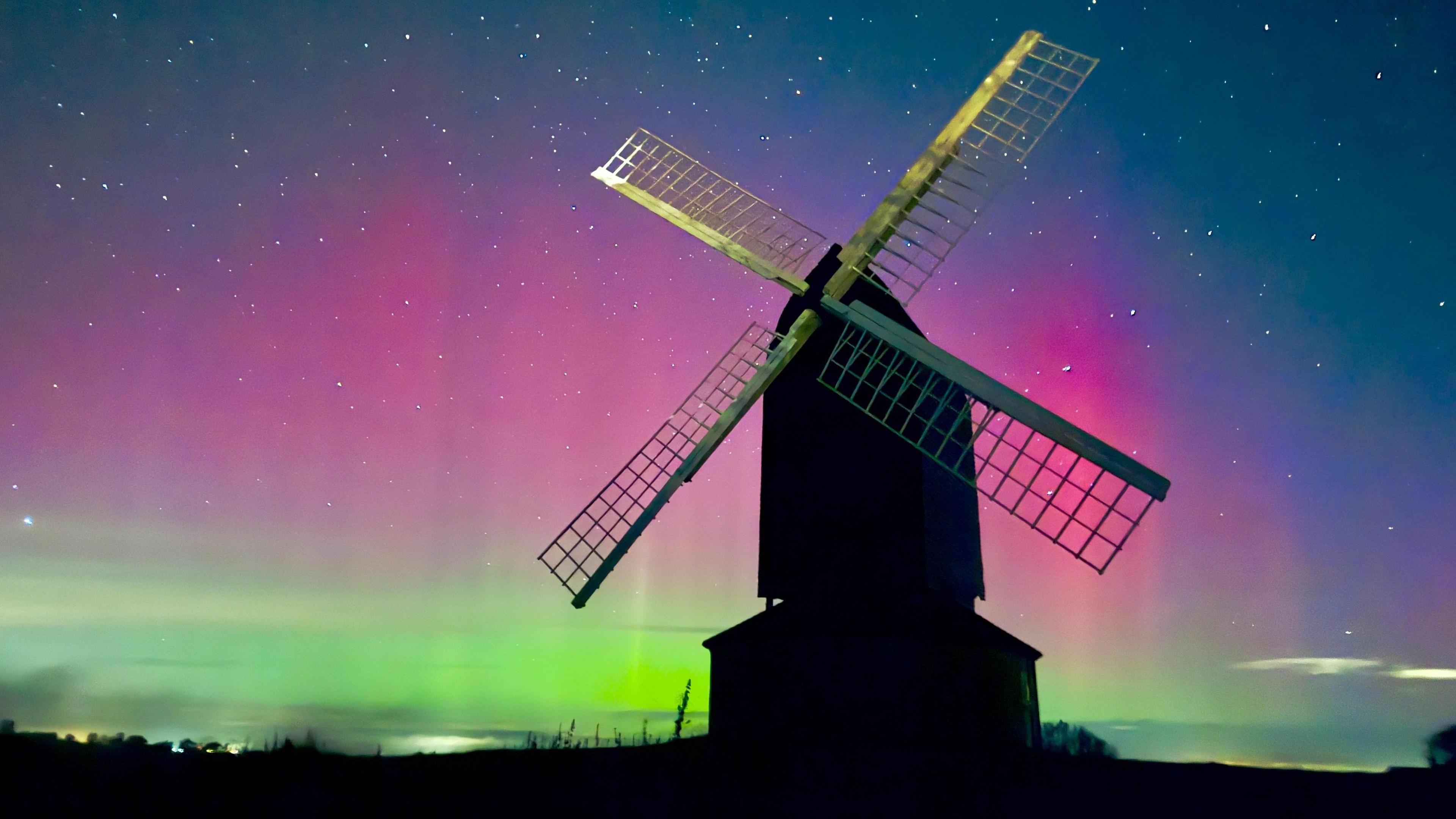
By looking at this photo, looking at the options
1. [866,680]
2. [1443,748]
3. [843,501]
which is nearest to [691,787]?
[866,680]

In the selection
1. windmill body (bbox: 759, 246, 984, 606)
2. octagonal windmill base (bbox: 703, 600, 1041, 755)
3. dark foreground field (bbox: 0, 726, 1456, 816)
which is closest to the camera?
dark foreground field (bbox: 0, 726, 1456, 816)

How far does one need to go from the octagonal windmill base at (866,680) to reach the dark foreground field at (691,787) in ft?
2.15

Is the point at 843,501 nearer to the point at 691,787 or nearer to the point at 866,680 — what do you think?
the point at 866,680

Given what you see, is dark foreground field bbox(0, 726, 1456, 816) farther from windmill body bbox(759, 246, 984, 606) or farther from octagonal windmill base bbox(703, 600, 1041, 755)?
windmill body bbox(759, 246, 984, 606)

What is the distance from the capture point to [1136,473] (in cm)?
1175

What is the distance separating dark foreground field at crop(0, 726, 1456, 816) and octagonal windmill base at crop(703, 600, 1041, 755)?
656 mm

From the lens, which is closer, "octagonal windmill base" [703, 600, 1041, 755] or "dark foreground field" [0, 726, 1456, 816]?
"dark foreground field" [0, 726, 1456, 816]

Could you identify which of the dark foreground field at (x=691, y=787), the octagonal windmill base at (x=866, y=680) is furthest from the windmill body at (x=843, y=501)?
the dark foreground field at (x=691, y=787)

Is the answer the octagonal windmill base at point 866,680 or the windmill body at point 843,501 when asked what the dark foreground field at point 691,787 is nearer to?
the octagonal windmill base at point 866,680

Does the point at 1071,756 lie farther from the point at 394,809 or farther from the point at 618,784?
the point at 394,809

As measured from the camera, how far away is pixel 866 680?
1499 centimetres

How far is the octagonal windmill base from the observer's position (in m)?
14.8

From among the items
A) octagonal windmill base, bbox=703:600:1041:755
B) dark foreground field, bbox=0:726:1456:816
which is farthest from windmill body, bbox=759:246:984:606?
dark foreground field, bbox=0:726:1456:816

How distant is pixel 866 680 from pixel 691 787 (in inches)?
138
